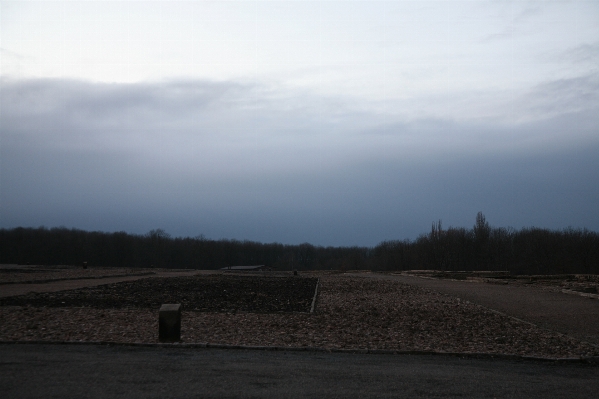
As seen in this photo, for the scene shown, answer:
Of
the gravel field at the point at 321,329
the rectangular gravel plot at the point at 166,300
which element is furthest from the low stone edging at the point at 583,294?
the rectangular gravel plot at the point at 166,300

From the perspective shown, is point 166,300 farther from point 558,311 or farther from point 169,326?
point 558,311

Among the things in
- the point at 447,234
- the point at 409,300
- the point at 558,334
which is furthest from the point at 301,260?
the point at 558,334

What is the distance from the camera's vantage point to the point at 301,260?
125562 millimetres

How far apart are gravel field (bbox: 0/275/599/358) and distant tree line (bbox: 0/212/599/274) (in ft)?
169

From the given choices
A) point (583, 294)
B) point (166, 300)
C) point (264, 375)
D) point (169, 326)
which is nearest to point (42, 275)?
point (166, 300)

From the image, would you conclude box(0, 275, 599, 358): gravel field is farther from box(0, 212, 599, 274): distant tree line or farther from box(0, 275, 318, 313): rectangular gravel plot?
box(0, 212, 599, 274): distant tree line

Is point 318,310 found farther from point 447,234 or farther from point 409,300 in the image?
point 447,234

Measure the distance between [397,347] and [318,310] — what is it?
661 centimetres

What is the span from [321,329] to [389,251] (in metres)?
93.1

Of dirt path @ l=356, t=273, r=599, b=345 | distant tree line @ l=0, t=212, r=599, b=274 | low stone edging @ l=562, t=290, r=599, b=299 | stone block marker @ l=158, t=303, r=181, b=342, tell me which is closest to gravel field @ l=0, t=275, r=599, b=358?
stone block marker @ l=158, t=303, r=181, b=342

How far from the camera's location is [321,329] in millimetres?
12945

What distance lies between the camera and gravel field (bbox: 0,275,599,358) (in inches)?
428

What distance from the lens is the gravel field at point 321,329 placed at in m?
10.9

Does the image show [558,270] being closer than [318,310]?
No
